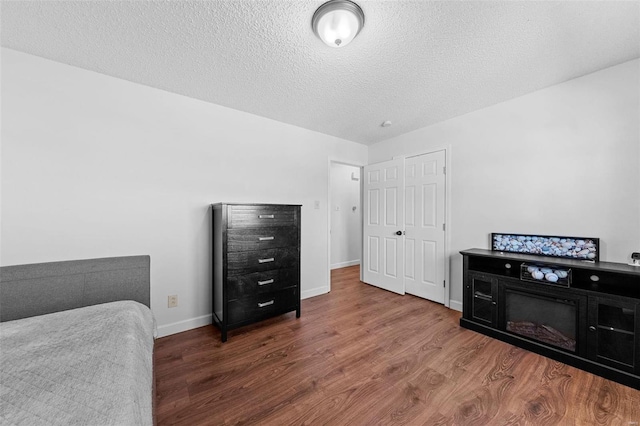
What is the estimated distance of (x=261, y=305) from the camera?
245cm

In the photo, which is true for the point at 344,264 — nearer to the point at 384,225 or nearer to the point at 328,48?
the point at 384,225

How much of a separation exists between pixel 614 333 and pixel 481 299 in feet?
2.78

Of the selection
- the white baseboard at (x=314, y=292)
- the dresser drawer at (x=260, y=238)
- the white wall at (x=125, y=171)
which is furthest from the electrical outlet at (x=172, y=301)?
the white baseboard at (x=314, y=292)

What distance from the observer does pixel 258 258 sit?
2.45 meters

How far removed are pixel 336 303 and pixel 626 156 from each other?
3093mm

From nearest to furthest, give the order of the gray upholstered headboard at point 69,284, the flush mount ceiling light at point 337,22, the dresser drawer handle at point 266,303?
the flush mount ceiling light at point 337,22, the gray upholstered headboard at point 69,284, the dresser drawer handle at point 266,303

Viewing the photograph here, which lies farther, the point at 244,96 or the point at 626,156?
the point at 244,96

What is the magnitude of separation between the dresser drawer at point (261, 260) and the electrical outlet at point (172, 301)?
648mm

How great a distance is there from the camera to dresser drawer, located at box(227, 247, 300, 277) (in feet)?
7.53

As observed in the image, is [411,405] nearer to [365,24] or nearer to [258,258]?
[258,258]

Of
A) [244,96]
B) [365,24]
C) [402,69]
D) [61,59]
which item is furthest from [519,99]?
[61,59]

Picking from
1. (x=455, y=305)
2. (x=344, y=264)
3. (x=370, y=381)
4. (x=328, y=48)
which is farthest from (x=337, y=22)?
(x=344, y=264)

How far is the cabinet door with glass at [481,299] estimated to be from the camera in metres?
2.31

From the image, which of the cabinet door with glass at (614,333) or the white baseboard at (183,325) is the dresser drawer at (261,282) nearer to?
the white baseboard at (183,325)
